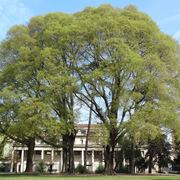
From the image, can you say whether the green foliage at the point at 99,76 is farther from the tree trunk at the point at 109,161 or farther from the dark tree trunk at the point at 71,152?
the dark tree trunk at the point at 71,152

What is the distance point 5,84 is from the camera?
40.5 metres

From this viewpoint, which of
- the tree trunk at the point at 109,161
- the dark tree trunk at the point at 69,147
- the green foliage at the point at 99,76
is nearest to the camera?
the green foliage at the point at 99,76

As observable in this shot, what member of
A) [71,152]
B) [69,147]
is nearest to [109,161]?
[71,152]

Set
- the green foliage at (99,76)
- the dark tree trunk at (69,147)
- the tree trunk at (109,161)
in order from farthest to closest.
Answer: the dark tree trunk at (69,147) → the tree trunk at (109,161) → the green foliage at (99,76)

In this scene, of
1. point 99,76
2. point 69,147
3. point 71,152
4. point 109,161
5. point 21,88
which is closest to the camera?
point 99,76

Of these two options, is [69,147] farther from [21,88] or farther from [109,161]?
[21,88]

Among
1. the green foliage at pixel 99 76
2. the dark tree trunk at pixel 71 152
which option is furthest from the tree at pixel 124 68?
the dark tree trunk at pixel 71 152

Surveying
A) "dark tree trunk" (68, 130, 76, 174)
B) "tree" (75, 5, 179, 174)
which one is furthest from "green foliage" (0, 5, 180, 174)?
"dark tree trunk" (68, 130, 76, 174)

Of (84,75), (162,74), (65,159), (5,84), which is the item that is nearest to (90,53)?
(84,75)

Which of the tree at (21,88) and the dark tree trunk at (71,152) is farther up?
the tree at (21,88)

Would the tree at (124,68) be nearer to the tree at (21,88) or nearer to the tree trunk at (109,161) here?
the tree trunk at (109,161)

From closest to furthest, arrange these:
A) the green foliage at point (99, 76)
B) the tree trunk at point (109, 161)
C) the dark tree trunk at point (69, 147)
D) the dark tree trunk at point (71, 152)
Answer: the green foliage at point (99, 76), the tree trunk at point (109, 161), the dark tree trunk at point (71, 152), the dark tree trunk at point (69, 147)

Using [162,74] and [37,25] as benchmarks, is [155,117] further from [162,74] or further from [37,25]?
[37,25]

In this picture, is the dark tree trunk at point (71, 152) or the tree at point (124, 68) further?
the dark tree trunk at point (71, 152)
